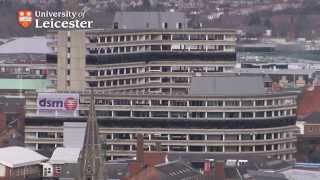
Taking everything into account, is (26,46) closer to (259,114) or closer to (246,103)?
(259,114)

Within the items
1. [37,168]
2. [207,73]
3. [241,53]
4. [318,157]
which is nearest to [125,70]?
[207,73]

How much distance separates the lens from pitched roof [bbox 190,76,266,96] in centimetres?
10531

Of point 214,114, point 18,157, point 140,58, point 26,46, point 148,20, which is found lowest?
point 18,157

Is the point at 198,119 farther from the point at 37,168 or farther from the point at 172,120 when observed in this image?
the point at 37,168

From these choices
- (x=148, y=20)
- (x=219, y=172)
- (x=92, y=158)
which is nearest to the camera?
(x=92, y=158)

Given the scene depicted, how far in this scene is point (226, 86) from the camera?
346 ft

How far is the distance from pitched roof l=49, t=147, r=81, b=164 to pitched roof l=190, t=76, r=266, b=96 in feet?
33.2

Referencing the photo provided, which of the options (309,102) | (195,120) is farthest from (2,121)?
(309,102)

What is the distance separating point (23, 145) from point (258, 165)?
14209 mm

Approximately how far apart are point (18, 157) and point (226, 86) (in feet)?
49.3

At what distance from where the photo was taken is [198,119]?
105000mm

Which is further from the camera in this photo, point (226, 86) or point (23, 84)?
point (23, 84)

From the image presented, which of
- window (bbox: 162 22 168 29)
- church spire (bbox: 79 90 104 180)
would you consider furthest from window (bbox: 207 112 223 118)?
church spire (bbox: 79 90 104 180)

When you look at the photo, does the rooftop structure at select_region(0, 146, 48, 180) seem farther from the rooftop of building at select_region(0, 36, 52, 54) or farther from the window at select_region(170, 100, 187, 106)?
the rooftop of building at select_region(0, 36, 52, 54)
